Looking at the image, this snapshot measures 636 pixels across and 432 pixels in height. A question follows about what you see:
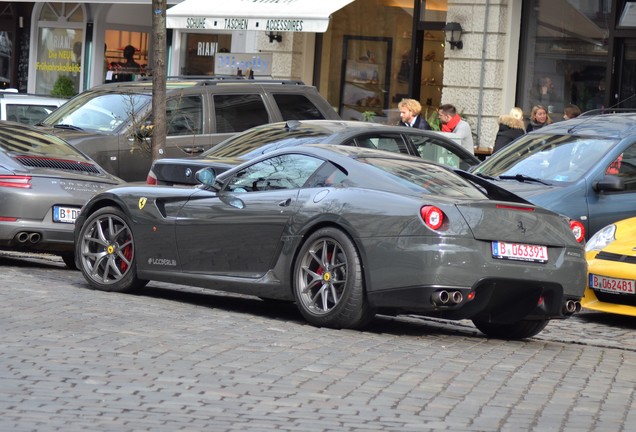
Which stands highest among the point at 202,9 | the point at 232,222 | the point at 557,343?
the point at 202,9

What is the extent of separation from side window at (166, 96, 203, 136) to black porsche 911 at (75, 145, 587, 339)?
255 inches

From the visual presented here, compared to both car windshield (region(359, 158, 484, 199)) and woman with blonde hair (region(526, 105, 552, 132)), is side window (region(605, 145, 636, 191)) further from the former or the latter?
woman with blonde hair (region(526, 105, 552, 132))

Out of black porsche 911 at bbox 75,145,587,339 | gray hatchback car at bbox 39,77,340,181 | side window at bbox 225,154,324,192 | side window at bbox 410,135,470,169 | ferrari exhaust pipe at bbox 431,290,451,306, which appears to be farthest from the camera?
gray hatchback car at bbox 39,77,340,181

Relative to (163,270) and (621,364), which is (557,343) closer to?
(621,364)

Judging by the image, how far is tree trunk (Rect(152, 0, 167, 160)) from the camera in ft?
55.3

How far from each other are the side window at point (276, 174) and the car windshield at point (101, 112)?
679 centimetres

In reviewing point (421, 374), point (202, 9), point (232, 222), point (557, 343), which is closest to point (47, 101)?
point (202, 9)

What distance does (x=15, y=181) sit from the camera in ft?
44.1

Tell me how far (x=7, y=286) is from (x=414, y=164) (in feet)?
11.7

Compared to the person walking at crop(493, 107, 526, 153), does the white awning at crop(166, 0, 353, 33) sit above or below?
above

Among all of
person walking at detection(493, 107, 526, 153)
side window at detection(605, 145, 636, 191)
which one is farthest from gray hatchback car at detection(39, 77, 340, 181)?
side window at detection(605, 145, 636, 191)

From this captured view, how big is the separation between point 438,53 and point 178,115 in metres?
7.44

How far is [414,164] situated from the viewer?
10.6 m

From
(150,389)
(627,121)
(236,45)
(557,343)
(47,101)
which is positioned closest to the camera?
(150,389)
